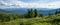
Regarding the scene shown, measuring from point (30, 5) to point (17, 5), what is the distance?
0.23 m

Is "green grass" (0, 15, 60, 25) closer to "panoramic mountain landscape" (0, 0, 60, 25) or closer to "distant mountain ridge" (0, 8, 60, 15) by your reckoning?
"panoramic mountain landscape" (0, 0, 60, 25)

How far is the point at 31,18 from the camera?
6.06 ft

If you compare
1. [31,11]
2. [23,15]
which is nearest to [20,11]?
[23,15]

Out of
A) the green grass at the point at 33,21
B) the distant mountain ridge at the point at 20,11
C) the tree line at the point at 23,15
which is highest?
the distant mountain ridge at the point at 20,11

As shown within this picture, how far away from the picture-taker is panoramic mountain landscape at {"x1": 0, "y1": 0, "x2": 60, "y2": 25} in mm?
1843

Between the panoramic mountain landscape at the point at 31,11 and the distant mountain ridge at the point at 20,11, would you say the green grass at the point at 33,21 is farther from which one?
the distant mountain ridge at the point at 20,11

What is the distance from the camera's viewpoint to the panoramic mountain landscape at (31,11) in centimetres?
184

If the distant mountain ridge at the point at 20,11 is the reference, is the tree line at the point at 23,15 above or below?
below

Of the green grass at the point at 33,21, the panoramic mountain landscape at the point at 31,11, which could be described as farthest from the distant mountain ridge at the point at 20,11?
the green grass at the point at 33,21

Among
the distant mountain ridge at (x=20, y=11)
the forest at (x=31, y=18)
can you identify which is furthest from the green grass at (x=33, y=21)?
the distant mountain ridge at (x=20, y=11)

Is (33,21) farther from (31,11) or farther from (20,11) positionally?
(20,11)

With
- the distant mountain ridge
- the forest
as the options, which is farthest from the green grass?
the distant mountain ridge

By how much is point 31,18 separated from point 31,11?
5.0 inches

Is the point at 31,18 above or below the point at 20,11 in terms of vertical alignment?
below
